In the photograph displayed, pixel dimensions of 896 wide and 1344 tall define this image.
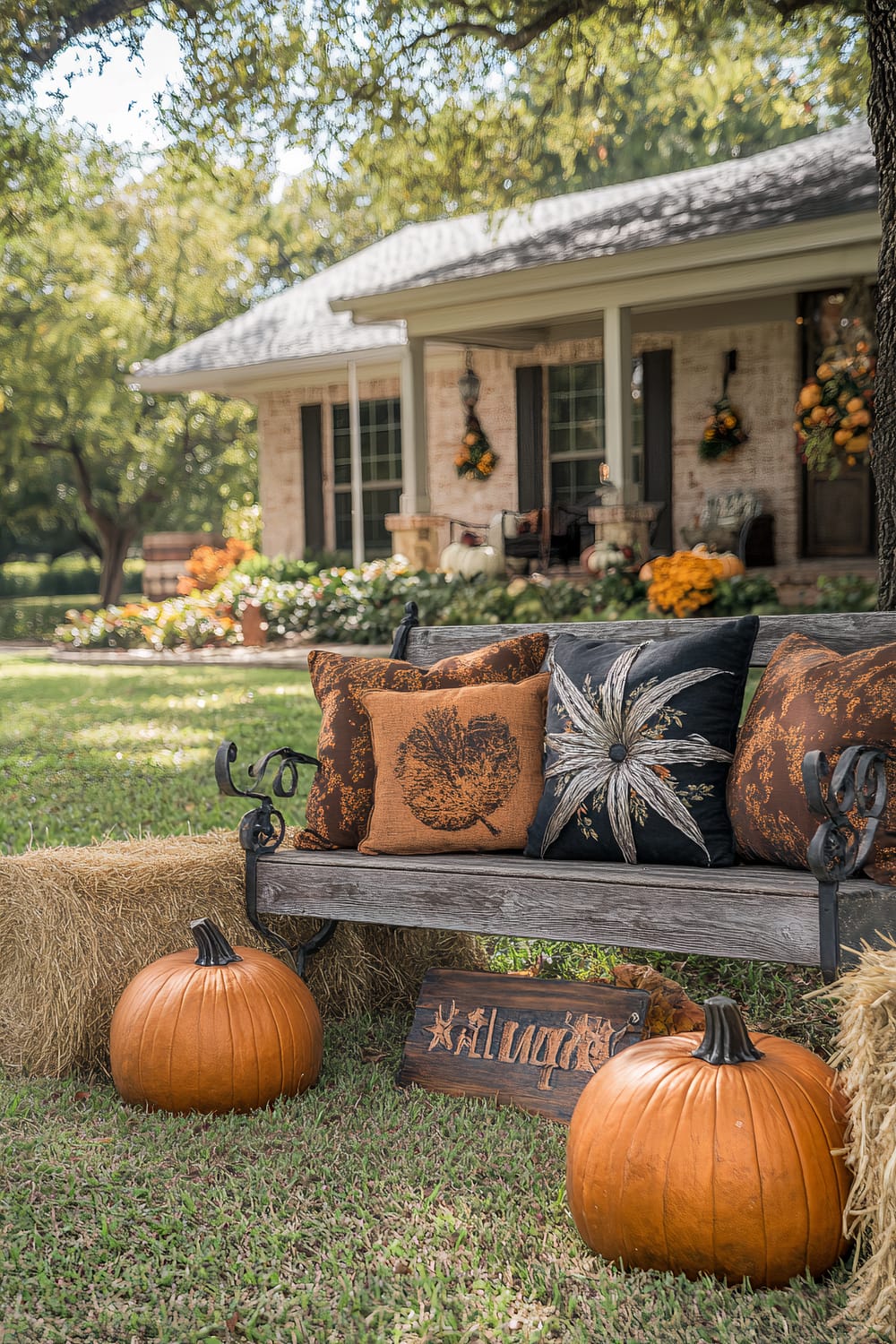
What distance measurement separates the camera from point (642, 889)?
8.23 feet

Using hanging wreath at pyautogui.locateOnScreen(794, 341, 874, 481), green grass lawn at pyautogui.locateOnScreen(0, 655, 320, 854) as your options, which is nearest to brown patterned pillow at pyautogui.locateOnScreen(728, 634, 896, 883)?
green grass lawn at pyautogui.locateOnScreen(0, 655, 320, 854)

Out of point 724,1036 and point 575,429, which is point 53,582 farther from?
point 724,1036

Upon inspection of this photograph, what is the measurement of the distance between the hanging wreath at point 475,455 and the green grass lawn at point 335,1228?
10258mm

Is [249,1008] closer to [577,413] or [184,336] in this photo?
[577,413]

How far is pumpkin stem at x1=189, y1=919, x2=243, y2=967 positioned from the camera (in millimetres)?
2848

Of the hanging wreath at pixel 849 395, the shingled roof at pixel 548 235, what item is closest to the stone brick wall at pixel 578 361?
the shingled roof at pixel 548 235

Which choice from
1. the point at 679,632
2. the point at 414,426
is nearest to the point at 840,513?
the point at 414,426

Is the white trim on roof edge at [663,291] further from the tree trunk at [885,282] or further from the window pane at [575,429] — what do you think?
the tree trunk at [885,282]

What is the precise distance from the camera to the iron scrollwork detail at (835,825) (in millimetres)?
2230

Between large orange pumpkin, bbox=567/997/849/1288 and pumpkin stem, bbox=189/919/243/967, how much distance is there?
105cm

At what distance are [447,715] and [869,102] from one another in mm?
2622

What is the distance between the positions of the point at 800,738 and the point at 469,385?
11.0 meters

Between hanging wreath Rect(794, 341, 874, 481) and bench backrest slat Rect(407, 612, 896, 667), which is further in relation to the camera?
hanging wreath Rect(794, 341, 874, 481)

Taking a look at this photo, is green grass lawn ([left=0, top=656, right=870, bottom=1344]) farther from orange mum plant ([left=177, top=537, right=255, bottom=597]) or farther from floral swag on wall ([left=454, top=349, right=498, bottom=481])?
orange mum plant ([left=177, top=537, right=255, bottom=597])
